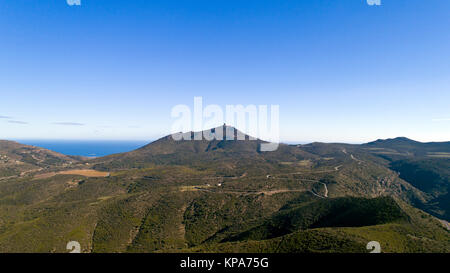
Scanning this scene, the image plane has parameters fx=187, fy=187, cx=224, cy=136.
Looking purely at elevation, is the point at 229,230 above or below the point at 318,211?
below

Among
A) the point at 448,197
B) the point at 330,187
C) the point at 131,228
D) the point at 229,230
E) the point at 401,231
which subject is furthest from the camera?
the point at 448,197

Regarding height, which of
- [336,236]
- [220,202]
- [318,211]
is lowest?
[220,202]

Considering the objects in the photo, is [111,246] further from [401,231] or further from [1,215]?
[401,231]

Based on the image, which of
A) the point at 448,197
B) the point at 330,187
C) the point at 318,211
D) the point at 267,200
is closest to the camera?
the point at 318,211

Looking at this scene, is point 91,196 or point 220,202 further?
point 91,196

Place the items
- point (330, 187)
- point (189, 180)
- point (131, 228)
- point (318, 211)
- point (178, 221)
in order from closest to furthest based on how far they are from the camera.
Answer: point (318, 211), point (131, 228), point (178, 221), point (330, 187), point (189, 180)

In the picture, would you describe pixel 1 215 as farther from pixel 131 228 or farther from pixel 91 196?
pixel 131 228
